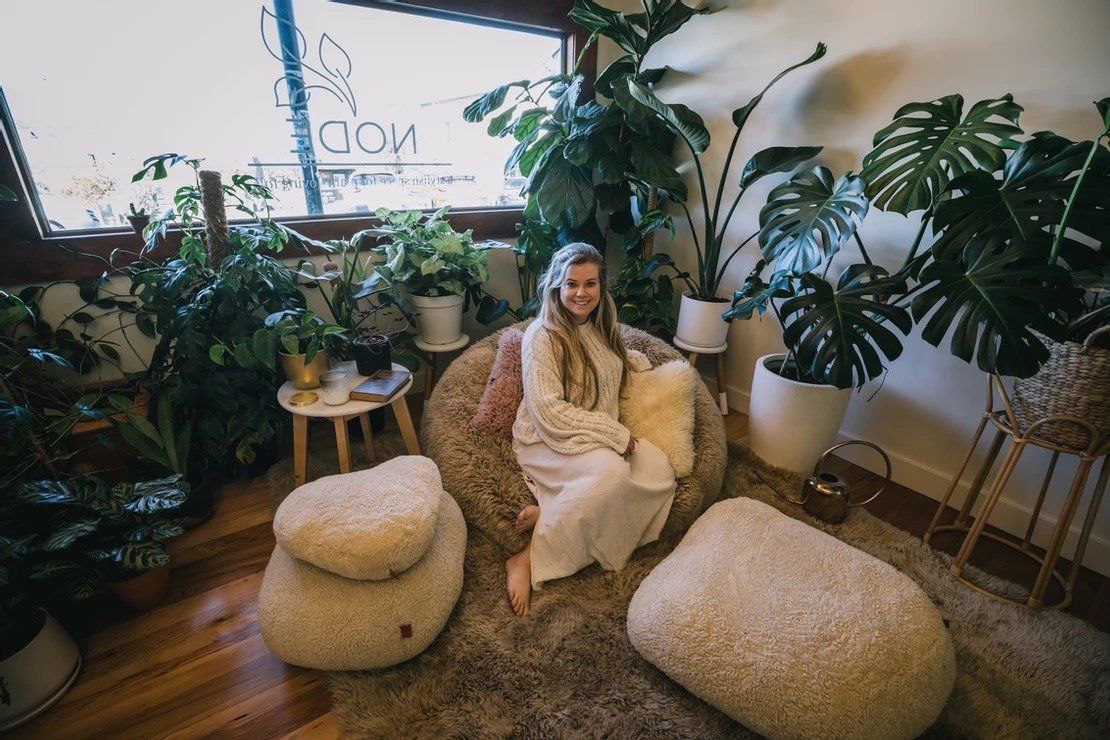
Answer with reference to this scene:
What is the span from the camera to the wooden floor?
1.08m

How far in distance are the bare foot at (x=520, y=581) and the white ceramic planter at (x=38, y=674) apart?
41.0 inches

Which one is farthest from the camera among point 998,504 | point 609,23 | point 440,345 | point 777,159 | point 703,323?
point 703,323

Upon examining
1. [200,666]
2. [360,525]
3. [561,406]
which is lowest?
[200,666]

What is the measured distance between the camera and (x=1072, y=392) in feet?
3.99

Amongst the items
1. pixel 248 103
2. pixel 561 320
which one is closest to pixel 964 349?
pixel 561 320

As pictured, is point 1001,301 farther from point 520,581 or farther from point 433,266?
point 433,266

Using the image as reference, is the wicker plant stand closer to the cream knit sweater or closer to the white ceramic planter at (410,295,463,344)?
the cream knit sweater

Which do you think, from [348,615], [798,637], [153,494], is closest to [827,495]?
[798,637]

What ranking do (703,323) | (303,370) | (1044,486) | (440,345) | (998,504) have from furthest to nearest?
(703,323)
(440,345)
(998,504)
(303,370)
(1044,486)

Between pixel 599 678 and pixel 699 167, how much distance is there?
1.87m

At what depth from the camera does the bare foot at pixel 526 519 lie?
1441mm

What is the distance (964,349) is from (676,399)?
75cm

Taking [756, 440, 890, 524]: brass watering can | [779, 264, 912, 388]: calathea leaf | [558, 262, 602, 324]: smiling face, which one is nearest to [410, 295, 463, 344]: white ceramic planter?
[558, 262, 602, 324]: smiling face

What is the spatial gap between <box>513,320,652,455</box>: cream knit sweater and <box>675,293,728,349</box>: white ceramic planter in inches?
27.8
